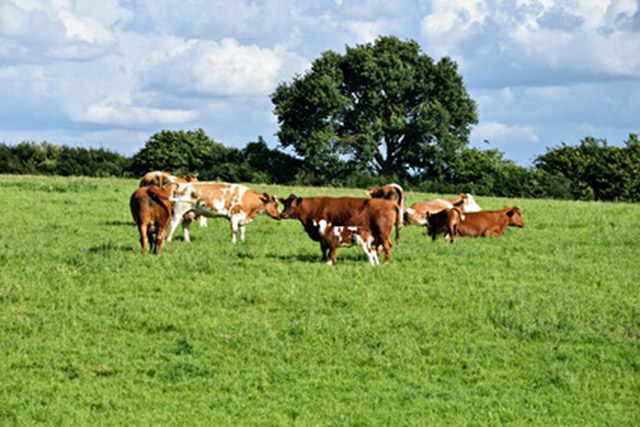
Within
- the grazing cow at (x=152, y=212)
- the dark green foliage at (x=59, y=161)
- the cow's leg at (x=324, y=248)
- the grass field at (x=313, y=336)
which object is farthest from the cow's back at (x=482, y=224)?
the dark green foliage at (x=59, y=161)

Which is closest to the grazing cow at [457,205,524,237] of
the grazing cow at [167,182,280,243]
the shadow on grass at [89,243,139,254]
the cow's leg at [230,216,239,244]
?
the grazing cow at [167,182,280,243]

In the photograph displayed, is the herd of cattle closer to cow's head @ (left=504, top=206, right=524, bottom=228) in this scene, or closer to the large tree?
cow's head @ (left=504, top=206, right=524, bottom=228)

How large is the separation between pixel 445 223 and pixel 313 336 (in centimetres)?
1094

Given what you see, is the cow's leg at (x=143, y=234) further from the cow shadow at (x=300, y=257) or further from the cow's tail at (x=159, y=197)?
the cow shadow at (x=300, y=257)

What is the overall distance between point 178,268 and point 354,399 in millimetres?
7126

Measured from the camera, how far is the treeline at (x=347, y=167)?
5741 centimetres

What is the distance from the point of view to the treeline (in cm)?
5741

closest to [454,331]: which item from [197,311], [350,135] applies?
[197,311]

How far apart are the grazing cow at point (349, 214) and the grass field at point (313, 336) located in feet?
1.88

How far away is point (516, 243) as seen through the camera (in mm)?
19719

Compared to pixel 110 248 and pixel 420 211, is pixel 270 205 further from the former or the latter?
pixel 420 211

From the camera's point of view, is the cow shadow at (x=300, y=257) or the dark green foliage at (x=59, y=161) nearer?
the cow shadow at (x=300, y=257)

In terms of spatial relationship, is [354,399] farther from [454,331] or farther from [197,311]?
[197,311]

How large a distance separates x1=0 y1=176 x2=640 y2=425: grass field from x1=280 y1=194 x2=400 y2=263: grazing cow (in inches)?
22.5
